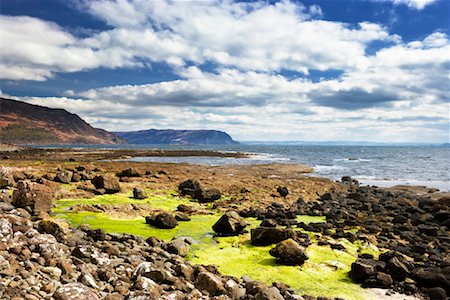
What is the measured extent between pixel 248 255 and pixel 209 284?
4.98 metres

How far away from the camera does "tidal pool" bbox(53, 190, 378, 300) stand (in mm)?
12117

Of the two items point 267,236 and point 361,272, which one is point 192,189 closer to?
point 267,236

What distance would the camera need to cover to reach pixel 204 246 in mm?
15266

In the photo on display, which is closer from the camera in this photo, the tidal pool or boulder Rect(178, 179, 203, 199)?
the tidal pool

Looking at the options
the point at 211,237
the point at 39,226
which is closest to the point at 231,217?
the point at 211,237

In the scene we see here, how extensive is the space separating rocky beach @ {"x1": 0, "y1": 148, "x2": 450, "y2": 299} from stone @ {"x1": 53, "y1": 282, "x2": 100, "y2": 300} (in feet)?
0.10

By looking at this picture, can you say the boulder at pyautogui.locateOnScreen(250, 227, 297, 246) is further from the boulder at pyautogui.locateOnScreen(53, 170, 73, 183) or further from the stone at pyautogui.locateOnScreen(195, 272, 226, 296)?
the boulder at pyautogui.locateOnScreen(53, 170, 73, 183)

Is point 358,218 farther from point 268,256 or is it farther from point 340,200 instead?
point 268,256

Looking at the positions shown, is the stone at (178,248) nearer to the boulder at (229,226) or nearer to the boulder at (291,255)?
the boulder at (229,226)

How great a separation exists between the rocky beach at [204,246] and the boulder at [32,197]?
0.06 meters

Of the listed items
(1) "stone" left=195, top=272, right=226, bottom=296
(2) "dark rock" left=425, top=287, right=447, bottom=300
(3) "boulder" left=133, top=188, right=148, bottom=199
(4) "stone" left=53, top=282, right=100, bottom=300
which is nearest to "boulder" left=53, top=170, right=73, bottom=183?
(3) "boulder" left=133, top=188, right=148, bottom=199

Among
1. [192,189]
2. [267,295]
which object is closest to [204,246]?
[267,295]

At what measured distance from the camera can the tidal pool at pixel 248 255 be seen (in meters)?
12.1

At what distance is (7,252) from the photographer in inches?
344
